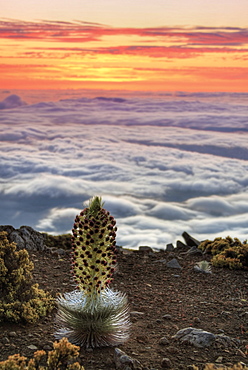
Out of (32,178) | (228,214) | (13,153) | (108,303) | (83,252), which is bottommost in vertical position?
(108,303)

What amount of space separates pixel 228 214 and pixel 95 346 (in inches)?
4958

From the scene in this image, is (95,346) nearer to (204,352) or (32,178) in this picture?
(204,352)

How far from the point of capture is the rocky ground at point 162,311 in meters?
6.17

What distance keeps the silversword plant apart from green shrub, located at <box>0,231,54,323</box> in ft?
2.97

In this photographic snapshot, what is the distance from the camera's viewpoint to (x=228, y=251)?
1298cm

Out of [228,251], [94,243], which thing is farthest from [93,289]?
[228,251]

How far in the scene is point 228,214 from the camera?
422 feet

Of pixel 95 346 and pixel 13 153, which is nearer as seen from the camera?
pixel 95 346

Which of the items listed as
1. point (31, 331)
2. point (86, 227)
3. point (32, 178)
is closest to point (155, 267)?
point (31, 331)

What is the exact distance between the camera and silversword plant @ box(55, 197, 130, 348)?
238 inches

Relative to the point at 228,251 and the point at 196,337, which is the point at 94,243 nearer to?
the point at 196,337

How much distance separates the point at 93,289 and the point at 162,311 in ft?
7.82

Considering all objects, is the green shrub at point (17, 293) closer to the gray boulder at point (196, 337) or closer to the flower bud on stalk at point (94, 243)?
the flower bud on stalk at point (94, 243)

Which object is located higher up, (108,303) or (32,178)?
(32,178)
